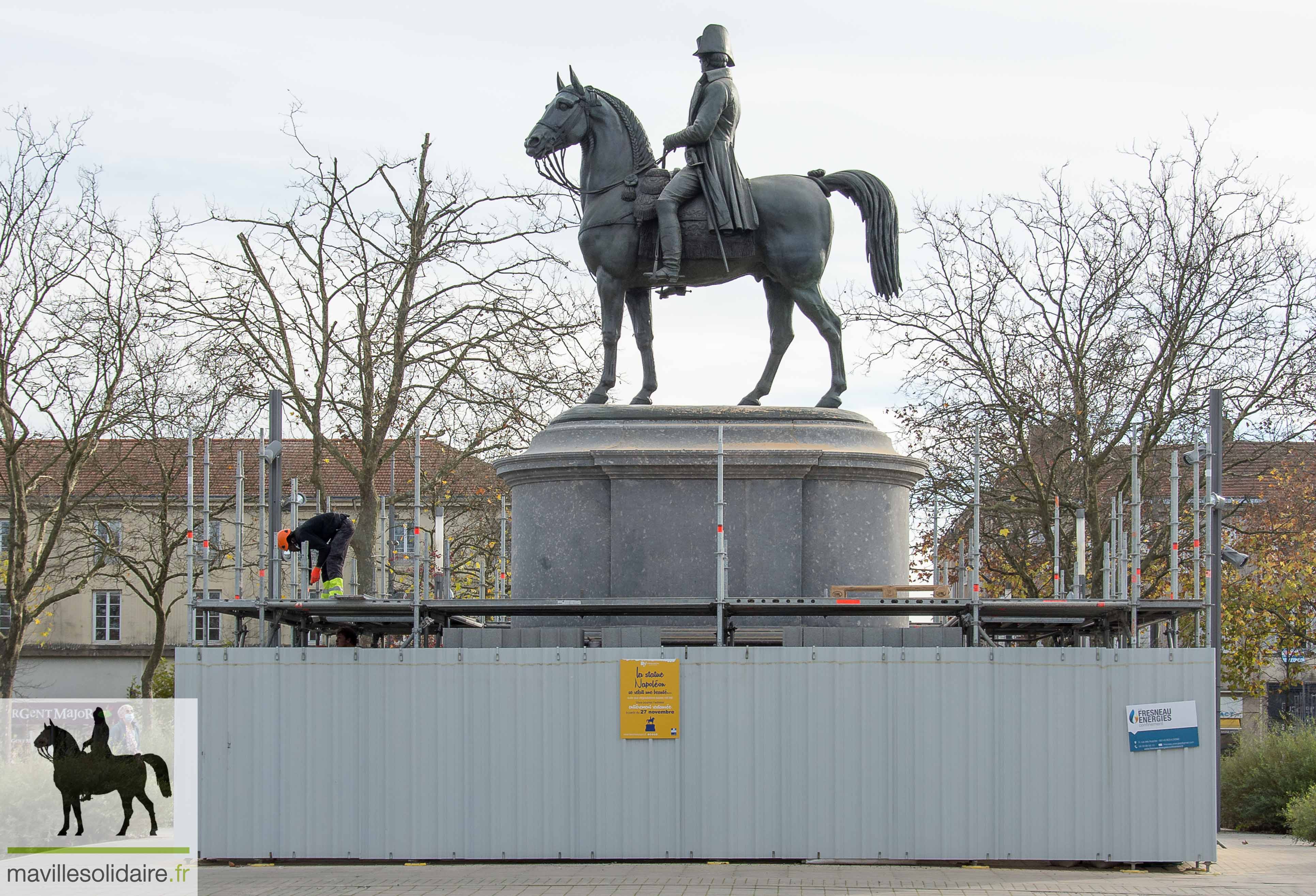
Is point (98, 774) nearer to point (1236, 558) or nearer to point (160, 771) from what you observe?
point (160, 771)

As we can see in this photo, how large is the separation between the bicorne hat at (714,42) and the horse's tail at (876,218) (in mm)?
1472

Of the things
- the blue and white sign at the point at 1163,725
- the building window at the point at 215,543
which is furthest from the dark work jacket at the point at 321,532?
the building window at the point at 215,543

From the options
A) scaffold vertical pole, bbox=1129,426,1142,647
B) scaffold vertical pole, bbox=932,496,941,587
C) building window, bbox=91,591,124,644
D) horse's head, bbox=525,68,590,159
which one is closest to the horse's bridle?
horse's head, bbox=525,68,590,159

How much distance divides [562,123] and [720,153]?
154cm

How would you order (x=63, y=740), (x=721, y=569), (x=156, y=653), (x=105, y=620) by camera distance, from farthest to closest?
(x=105, y=620) < (x=156, y=653) < (x=63, y=740) < (x=721, y=569)

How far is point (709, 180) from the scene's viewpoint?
16.1 meters

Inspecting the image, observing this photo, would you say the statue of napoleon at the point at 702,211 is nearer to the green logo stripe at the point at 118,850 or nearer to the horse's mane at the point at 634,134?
the horse's mane at the point at 634,134

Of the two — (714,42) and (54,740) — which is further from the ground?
(714,42)

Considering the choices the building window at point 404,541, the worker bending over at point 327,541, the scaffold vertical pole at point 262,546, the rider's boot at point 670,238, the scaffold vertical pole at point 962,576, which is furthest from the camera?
the building window at point 404,541

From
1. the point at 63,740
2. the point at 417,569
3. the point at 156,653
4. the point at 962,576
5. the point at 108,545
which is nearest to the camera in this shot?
the point at 63,740

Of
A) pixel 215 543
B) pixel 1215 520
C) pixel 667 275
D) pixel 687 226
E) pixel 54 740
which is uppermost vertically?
pixel 687 226

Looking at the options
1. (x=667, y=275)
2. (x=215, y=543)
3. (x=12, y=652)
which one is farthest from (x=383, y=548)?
(x=215, y=543)

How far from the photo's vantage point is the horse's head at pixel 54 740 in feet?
A: 49.4

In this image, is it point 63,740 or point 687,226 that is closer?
point 63,740
